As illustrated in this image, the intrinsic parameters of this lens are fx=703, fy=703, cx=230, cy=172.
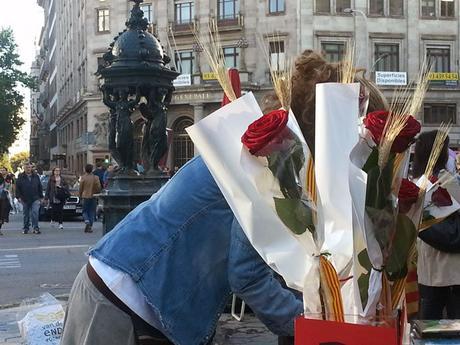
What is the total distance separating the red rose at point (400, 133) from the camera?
1768mm

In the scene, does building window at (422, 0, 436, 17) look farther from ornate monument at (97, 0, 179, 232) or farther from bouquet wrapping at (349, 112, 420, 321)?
bouquet wrapping at (349, 112, 420, 321)

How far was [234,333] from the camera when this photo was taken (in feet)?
19.7

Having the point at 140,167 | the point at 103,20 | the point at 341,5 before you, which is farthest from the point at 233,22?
the point at 140,167

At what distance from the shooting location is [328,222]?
181cm

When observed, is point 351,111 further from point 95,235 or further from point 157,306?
point 95,235

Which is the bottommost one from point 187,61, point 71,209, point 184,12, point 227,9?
point 71,209

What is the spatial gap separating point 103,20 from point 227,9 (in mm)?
9453

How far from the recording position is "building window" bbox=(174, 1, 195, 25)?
46688 mm

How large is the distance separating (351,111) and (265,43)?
1.67ft

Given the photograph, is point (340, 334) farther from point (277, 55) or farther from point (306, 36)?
point (306, 36)

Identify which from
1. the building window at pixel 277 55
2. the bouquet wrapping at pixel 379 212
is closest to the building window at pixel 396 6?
the building window at pixel 277 55

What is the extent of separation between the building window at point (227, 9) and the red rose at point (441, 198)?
43134mm

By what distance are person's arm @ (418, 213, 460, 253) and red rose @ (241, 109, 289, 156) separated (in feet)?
9.21

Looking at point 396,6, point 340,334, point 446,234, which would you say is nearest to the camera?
point 340,334
